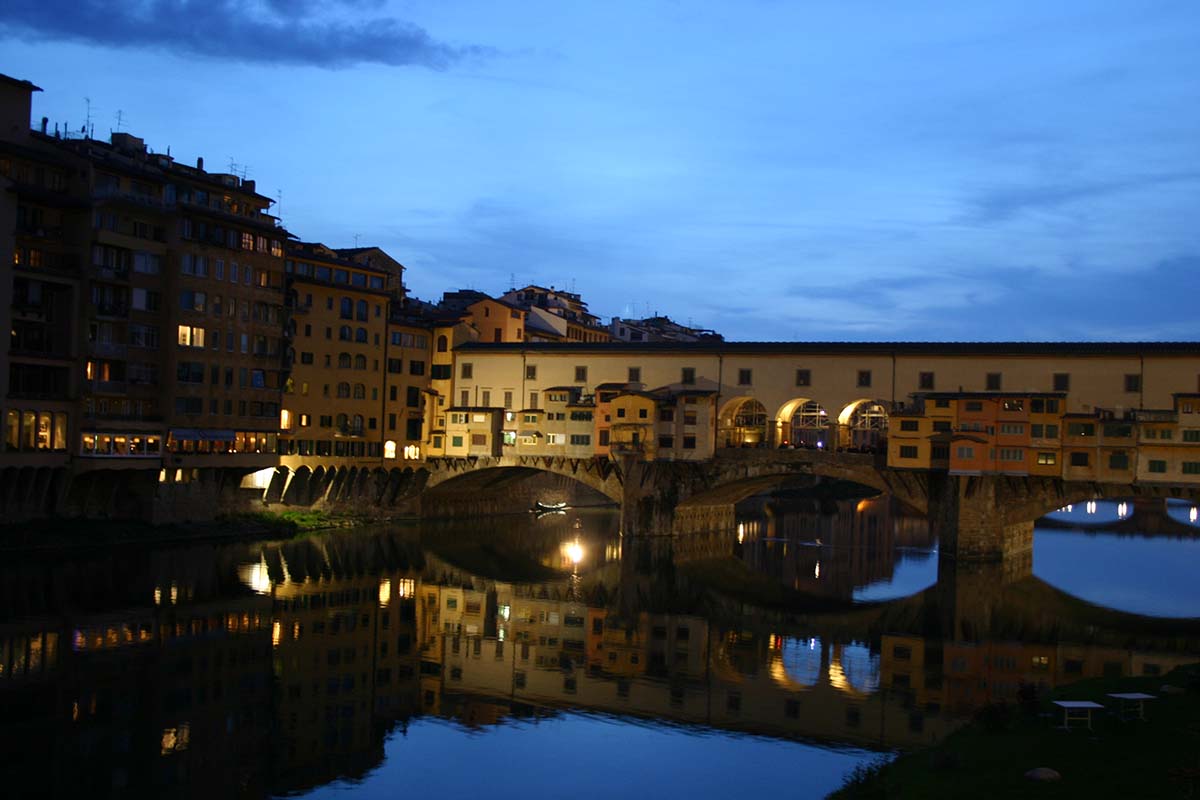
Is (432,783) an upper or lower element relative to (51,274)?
lower

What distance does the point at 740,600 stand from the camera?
44.8m

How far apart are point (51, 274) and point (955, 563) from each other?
42.3 meters

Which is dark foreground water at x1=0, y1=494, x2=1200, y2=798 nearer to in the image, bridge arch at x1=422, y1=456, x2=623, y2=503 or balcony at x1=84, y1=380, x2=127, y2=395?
balcony at x1=84, y1=380, x2=127, y2=395

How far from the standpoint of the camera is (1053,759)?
1784 centimetres

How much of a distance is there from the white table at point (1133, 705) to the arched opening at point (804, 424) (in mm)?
38880

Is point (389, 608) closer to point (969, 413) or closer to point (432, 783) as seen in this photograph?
point (432, 783)

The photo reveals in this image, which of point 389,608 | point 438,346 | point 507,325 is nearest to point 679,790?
point 389,608

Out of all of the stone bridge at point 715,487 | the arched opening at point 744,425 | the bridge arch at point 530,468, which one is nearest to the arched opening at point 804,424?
the arched opening at point 744,425

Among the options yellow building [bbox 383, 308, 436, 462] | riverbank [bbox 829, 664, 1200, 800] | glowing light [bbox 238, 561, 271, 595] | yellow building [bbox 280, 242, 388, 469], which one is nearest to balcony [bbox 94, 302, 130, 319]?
yellow building [bbox 280, 242, 388, 469]

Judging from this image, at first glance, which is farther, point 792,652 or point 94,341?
point 94,341

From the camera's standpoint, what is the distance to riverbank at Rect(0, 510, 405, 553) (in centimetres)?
4453

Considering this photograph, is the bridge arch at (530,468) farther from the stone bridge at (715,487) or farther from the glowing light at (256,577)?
the glowing light at (256,577)

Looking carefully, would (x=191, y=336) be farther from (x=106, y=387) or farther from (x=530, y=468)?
(x=530, y=468)

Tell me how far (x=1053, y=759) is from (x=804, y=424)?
57.1 meters
